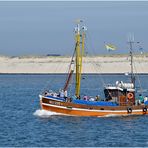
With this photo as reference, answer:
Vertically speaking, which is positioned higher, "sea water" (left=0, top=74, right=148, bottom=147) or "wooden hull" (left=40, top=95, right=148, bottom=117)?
"wooden hull" (left=40, top=95, right=148, bottom=117)

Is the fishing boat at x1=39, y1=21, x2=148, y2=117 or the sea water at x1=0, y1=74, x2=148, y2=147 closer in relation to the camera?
the sea water at x1=0, y1=74, x2=148, y2=147

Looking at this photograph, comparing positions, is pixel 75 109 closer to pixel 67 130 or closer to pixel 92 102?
pixel 92 102

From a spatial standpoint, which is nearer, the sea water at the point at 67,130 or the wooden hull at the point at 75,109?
the sea water at the point at 67,130

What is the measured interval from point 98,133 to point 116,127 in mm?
4240

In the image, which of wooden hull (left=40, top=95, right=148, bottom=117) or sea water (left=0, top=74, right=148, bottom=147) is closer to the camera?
sea water (left=0, top=74, right=148, bottom=147)

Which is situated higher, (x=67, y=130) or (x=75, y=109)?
(x=75, y=109)

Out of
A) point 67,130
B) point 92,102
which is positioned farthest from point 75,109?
point 67,130

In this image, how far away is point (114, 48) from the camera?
247 ft

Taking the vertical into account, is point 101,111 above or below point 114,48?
below

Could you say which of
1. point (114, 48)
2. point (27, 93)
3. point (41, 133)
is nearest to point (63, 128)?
point (41, 133)

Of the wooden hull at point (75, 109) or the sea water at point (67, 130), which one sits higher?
the wooden hull at point (75, 109)

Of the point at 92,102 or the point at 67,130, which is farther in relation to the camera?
the point at 92,102

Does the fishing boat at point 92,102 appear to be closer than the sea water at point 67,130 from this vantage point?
No

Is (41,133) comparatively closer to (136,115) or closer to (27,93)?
(136,115)
